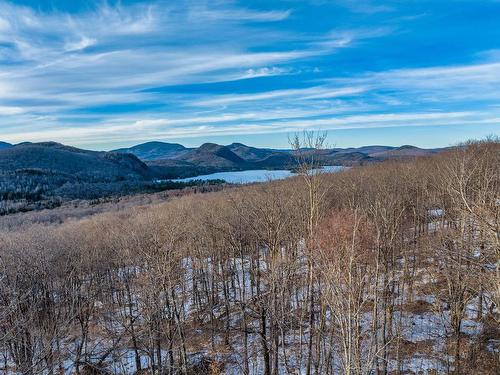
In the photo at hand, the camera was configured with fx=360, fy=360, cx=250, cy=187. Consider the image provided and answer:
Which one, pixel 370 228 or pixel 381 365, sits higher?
pixel 370 228

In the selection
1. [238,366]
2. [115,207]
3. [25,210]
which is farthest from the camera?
[25,210]

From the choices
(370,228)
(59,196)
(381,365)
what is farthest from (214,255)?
(59,196)

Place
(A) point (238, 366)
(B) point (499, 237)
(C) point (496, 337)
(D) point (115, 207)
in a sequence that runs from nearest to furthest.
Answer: (B) point (499, 237) → (C) point (496, 337) → (A) point (238, 366) → (D) point (115, 207)

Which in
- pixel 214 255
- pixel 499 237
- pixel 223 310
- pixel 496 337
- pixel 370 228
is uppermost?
pixel 499 237

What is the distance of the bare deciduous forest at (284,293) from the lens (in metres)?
21.7

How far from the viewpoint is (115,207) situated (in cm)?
10375

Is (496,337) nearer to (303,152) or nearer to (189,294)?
(303,152)

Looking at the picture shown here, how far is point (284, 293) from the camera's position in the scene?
29.8m

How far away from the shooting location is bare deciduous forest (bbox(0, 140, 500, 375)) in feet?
71.1

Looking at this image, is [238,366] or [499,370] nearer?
[499,370]

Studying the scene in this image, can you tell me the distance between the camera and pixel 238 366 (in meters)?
29.0

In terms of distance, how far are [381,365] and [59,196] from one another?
145764 mm

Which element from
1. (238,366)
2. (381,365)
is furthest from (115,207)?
(381,365)

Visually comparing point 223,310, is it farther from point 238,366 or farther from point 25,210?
point 25,210
